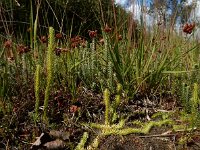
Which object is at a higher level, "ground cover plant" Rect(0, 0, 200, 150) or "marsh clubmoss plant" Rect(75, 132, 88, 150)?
"ground cover plant" Rect(0, 0, 200, 150)

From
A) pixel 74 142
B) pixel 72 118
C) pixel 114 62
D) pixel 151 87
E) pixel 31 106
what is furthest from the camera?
pixel 151 87

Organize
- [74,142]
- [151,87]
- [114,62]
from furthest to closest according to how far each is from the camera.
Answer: [151,87]
[114,62]
[74,142]

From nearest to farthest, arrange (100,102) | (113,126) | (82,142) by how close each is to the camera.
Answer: (82,142)
(113,126)
(100,102)

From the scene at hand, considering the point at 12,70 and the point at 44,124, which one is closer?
the point at 44,124

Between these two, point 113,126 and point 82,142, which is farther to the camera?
point 113,126

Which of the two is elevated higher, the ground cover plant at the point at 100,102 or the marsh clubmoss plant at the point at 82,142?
the ground cover plant at the point at 100,102

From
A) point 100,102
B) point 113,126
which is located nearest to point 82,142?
point 113,126

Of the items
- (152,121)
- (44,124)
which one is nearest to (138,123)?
(152,121)

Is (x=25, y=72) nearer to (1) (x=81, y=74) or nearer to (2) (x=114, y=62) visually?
(1) (x=81, y=74)

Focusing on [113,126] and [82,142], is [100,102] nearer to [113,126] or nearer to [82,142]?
[113,126]

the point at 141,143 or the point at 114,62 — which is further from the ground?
the point at 114,62

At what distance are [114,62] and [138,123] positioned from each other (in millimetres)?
485

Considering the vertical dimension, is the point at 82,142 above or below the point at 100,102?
below

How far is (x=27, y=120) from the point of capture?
1.89 meters
